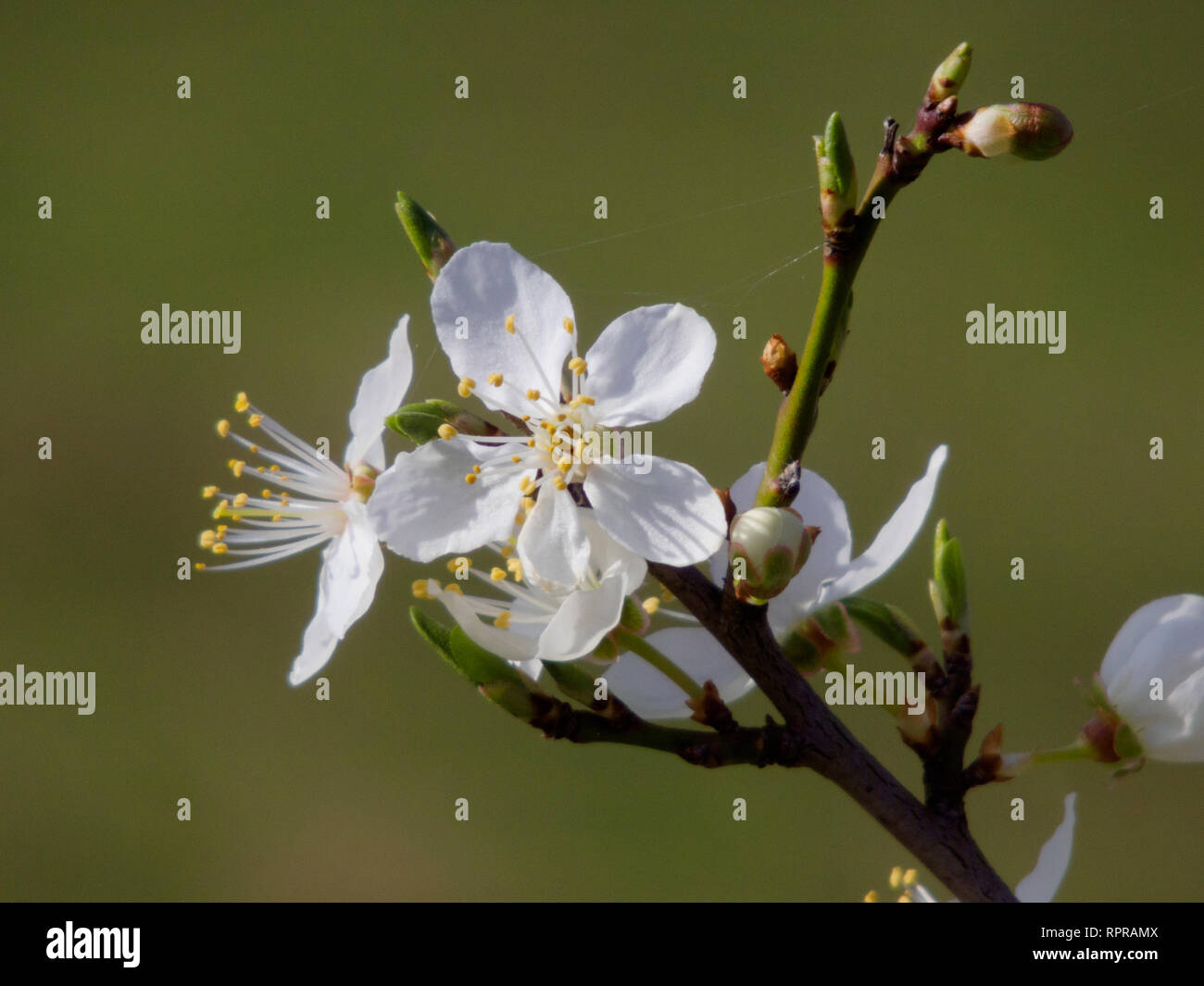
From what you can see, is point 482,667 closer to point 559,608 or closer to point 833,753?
A: point 559,608

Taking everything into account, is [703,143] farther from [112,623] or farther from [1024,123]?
[1024,123]

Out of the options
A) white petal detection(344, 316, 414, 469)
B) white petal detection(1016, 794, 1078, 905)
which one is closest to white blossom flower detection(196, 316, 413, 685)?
white petal detection(344, 316, 414, 469)

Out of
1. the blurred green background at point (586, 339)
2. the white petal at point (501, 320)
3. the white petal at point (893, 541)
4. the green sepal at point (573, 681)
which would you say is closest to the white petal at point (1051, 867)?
the white petal at point (893, 541)

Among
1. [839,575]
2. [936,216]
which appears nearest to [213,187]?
[936,216]

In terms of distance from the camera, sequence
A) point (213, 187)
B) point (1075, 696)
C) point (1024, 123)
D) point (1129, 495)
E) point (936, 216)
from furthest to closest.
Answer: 1. point (213, 187)
2. point (936, 216)
3. point (1129, 495)
4. point (1075, 696)
5. point (1024, 123)

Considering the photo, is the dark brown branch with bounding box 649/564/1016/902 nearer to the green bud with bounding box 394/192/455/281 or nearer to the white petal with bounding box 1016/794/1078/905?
the white petal with bounding box 1016/794/1078/905

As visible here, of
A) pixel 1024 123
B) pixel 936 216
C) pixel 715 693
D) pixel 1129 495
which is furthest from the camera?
pixel 936 216
